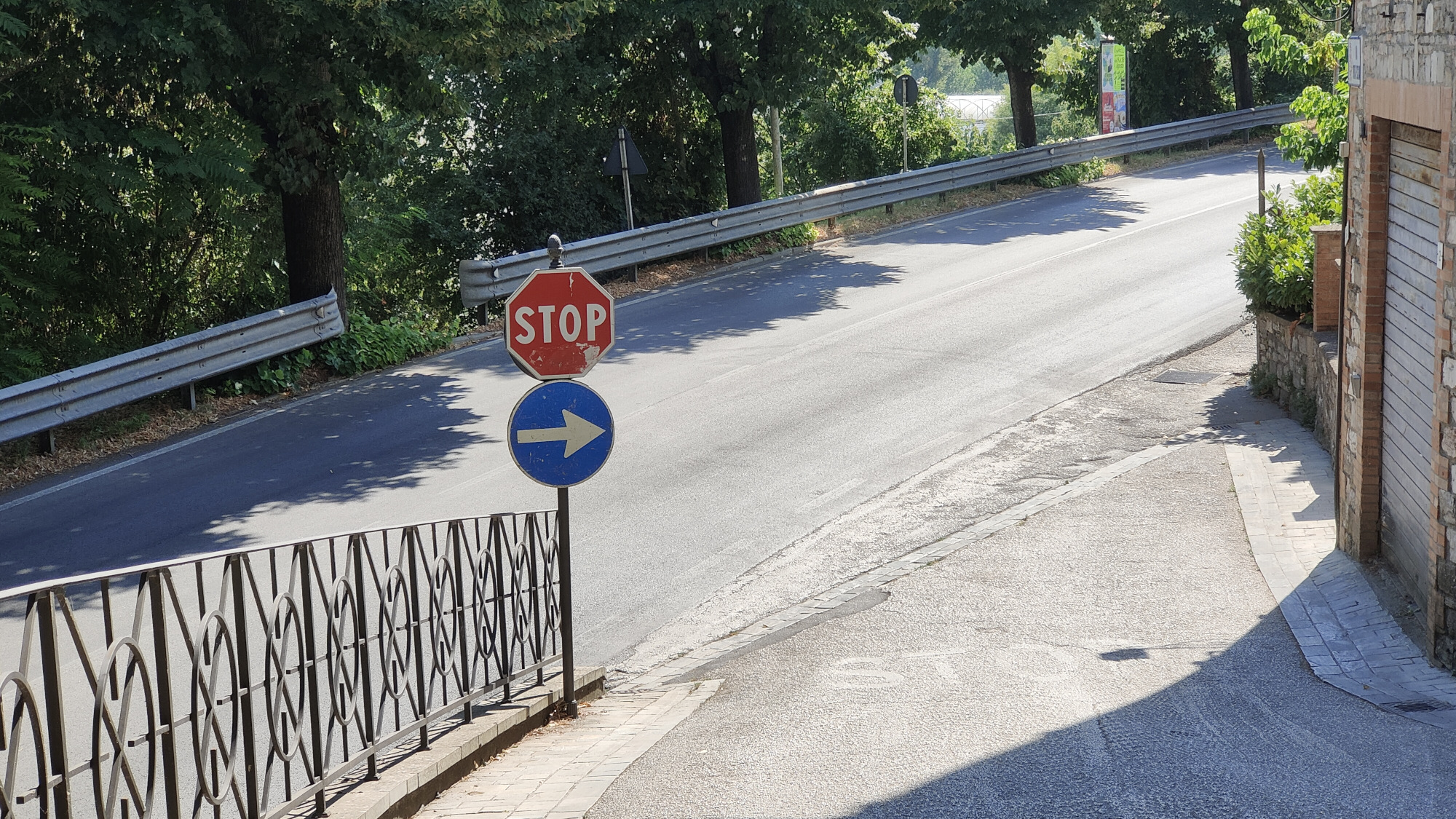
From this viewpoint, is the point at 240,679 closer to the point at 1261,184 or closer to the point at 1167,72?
the point at 1261,184

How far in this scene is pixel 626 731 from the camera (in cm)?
716

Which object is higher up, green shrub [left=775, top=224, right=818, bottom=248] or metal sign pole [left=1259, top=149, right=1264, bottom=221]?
metal sign pole [left=1259, top=149, right=1264, bottom=221]

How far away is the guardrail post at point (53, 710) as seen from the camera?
3.49 m

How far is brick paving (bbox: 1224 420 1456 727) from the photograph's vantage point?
7258 mm

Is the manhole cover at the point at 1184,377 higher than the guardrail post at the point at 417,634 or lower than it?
lower

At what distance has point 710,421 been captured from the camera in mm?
13750

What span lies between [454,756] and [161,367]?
935cm

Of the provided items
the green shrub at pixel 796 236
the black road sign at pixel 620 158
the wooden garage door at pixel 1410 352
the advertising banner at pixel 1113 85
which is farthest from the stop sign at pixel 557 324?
the advertising banner at pixel 1113 85

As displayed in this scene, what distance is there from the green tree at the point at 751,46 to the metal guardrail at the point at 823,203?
172 cm

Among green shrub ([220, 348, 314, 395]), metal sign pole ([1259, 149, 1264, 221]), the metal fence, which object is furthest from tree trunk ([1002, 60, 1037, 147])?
the metal fence

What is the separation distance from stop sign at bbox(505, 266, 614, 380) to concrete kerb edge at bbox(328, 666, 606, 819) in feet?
5.93

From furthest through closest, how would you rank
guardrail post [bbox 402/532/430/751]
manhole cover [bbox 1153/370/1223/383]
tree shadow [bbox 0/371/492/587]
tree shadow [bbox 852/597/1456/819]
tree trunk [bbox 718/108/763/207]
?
tree trunk [bbox 718/108/763/207] < manhole cover [bbox 1153/370/1223/383] < tree shadow [bbox 0/371/492/587] < guardrail post [bbox 402/532/430/751] < tree shadow [bbox 852/597/1456/819]

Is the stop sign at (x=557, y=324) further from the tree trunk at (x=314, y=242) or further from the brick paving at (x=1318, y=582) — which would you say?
the tree trunk at (x=314, y=242)

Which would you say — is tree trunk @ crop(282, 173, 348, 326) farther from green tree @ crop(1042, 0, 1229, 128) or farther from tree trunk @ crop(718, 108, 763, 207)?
green tree @ crop(1042, 0, 1229, 128)
